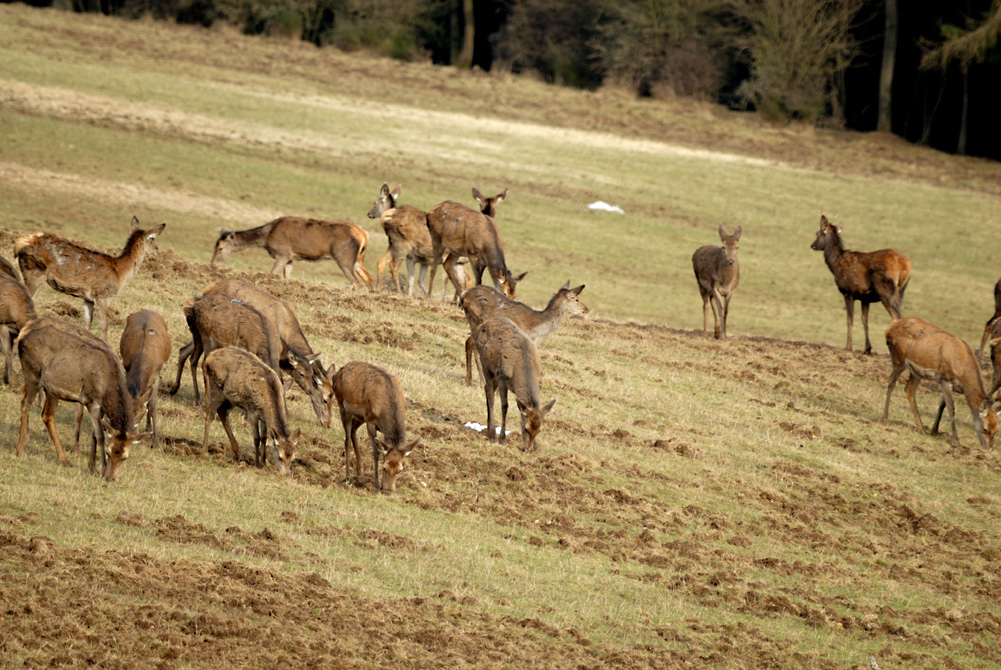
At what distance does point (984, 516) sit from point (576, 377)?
6.00 metres

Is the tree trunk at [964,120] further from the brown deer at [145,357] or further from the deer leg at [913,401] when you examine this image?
the brown deer at [145,357]

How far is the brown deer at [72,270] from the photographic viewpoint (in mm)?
14336

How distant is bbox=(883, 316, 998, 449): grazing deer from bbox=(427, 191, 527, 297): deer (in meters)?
6.08

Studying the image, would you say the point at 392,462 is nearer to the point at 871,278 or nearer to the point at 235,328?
the point at 235,328

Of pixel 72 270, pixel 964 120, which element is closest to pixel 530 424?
pixel 72 270

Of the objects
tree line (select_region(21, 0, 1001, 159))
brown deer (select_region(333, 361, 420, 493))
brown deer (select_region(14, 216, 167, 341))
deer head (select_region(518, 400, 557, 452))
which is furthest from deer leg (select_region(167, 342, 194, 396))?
tree line (select_region(21, 0, 1001, 159))

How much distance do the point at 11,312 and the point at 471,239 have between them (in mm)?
8959

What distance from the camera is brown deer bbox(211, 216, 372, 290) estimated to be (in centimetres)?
2089

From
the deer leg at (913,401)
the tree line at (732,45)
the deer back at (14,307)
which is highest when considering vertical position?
the tree line at (732,45)

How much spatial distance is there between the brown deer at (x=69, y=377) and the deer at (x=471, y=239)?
8895mm

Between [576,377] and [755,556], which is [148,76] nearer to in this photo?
[576,377]

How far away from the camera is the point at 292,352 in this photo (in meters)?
12.9

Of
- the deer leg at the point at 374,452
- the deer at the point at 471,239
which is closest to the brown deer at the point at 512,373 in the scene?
the deer leg at the point at 374,452

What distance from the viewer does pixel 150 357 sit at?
11461 millimetres
